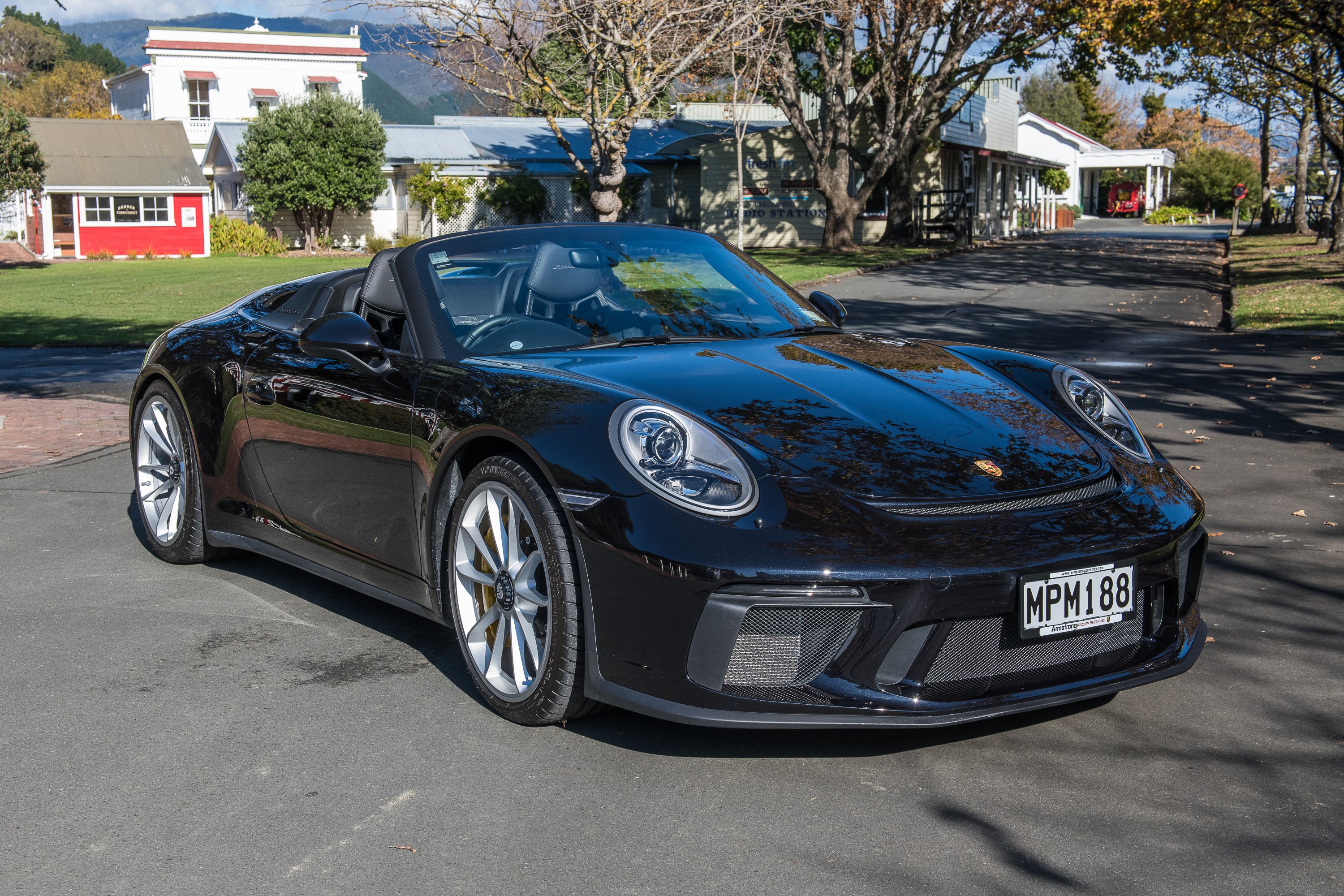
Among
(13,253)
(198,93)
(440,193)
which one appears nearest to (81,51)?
(198,93)

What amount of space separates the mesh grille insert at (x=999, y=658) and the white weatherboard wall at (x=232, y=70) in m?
60.9

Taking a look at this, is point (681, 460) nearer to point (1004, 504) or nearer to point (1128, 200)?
point (1004, 504)

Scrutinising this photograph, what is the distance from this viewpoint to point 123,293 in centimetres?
2516

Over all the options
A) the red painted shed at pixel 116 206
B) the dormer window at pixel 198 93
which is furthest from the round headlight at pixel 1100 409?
the dormer window at pixel 198 93

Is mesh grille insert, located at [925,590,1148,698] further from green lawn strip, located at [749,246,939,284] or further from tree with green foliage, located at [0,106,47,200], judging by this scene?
tree with green foliage, located at [0,106,47,200]

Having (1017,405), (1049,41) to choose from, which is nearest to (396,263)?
(1017,405)

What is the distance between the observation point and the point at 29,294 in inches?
1012

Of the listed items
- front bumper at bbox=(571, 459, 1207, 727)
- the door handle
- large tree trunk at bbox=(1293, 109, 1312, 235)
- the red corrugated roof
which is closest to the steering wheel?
the door handle

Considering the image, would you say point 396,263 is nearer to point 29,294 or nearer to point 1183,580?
point 1183,580

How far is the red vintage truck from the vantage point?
286 feet

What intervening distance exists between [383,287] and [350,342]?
0.48m

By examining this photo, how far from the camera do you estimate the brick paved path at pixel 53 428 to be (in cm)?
832

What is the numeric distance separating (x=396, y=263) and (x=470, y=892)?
2.37 meters

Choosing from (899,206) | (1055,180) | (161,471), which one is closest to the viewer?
(161,471)
